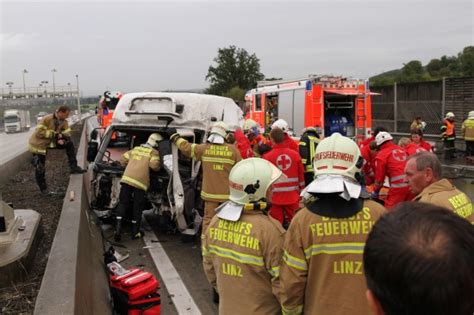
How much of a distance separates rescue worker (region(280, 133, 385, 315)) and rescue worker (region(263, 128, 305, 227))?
11.6 feet

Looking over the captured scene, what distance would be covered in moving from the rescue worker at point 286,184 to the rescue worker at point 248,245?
10.4ft

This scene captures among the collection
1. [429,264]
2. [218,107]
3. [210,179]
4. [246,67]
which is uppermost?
[246,67]

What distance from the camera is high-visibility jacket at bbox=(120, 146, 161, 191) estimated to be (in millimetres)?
6902

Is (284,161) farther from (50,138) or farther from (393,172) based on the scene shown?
(50,138)

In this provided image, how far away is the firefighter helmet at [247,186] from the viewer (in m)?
2.85

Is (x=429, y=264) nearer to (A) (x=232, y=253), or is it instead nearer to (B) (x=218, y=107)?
(A) (x=232, y=253)

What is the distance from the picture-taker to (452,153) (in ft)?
51.6

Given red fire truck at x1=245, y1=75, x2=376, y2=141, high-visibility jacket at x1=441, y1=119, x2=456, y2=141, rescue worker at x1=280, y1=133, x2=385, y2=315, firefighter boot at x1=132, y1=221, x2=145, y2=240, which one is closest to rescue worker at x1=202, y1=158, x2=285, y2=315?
rescue worker at x1=280, y1=133, x2=385, y2=315

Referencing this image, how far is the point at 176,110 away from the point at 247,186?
467 cm

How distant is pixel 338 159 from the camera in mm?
2643

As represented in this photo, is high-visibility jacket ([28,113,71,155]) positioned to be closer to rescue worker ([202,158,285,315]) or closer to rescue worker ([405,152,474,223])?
rescue worker ([202,158,285,315])

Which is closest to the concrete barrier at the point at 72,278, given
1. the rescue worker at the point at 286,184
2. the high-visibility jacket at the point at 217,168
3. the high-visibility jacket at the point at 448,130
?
the high-visibility jacket at the point at 217,168

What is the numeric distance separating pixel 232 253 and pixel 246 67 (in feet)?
227

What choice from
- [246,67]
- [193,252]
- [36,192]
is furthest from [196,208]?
[246,67]
